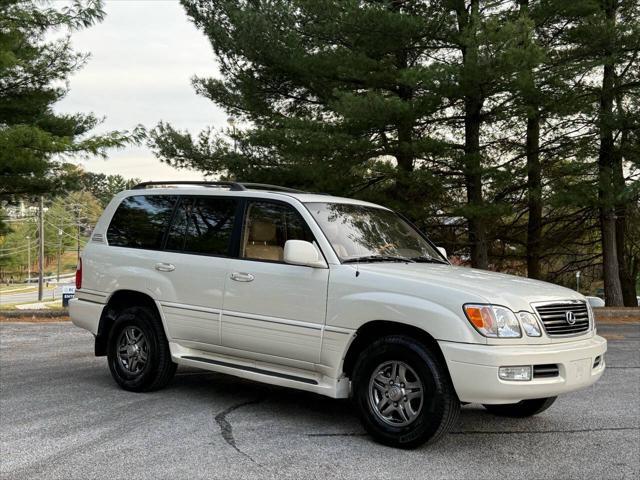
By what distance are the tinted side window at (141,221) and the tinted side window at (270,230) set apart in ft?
3.66

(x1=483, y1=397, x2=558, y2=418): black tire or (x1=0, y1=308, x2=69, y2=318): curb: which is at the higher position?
(x1=483, y1=397, x2=558, y2=418): black tire

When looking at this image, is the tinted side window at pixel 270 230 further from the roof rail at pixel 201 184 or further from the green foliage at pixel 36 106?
the green foliage at pixel 36 106

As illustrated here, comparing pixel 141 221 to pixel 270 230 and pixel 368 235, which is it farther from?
pixel 368 235

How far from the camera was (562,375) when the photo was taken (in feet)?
16.9

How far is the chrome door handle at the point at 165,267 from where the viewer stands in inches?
266

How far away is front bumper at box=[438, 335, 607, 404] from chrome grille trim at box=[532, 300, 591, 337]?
16cm

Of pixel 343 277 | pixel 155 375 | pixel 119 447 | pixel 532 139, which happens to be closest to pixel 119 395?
→ pixel 155 375

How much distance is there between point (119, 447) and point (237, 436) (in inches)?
35.5

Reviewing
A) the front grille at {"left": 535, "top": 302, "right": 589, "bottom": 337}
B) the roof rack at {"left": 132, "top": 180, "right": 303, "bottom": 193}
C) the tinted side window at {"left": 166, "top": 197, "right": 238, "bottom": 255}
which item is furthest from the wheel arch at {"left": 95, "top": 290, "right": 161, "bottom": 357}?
the front grille at {"left": 535, "top": 302, "right": 589, "bottom": 337}

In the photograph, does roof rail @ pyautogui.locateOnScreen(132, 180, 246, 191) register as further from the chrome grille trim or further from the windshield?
the chrome grille trim

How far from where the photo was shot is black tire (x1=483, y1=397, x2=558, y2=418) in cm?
624

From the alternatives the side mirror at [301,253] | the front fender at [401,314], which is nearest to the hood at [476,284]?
the front fender at [401,314]

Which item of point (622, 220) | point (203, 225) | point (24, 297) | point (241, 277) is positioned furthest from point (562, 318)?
point (24, 297)

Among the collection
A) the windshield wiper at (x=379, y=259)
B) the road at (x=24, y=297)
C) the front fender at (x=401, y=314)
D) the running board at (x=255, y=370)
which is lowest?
the road at (x=24, y=297)
